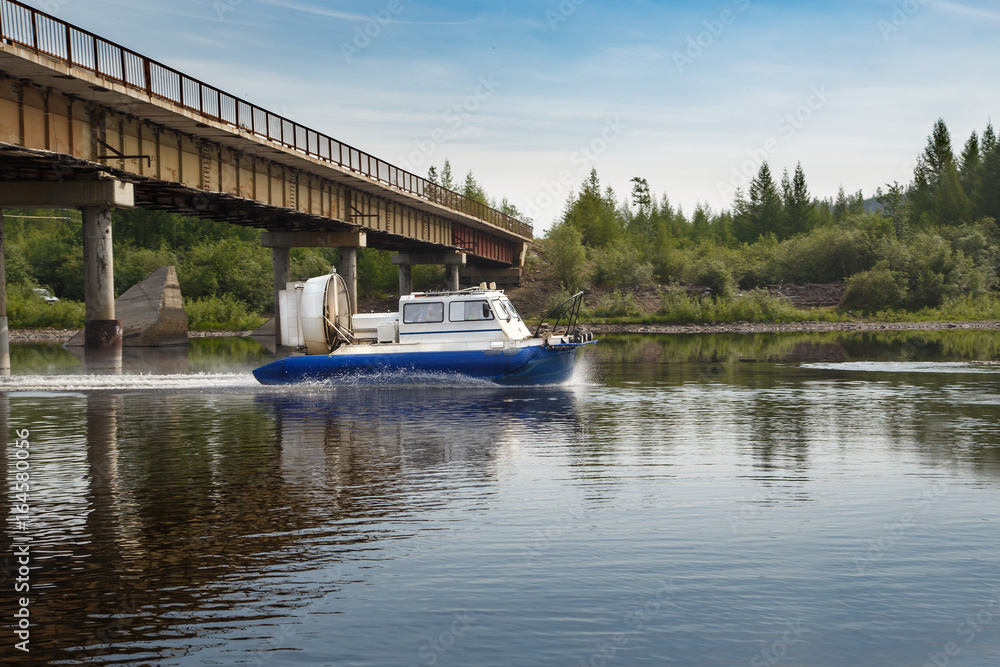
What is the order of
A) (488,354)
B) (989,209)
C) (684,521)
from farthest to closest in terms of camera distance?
(989,209)
(488,354)
(684,521)

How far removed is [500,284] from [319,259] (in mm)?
20966

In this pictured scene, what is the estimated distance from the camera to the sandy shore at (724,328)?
80625 millimetres

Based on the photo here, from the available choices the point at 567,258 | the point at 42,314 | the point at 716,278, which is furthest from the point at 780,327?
the point at 42,314

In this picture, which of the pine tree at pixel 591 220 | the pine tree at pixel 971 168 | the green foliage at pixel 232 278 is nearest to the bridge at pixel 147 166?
the green foliage at pixel 232 278

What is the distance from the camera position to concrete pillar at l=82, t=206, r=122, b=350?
37.6 metres

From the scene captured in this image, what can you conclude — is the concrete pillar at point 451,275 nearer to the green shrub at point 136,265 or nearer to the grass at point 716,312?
the grass at point 716,312

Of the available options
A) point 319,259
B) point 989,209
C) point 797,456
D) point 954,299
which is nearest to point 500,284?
point 319,259

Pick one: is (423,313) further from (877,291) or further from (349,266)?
(877,291)

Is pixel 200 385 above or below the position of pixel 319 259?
below

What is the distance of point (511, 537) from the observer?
11.8 metres

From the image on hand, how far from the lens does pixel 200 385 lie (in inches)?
1382

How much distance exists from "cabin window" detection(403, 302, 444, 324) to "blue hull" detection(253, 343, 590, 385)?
1.53 meters

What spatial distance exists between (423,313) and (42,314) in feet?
216

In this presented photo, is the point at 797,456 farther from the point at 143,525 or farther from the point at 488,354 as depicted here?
A: the point at 488,354
